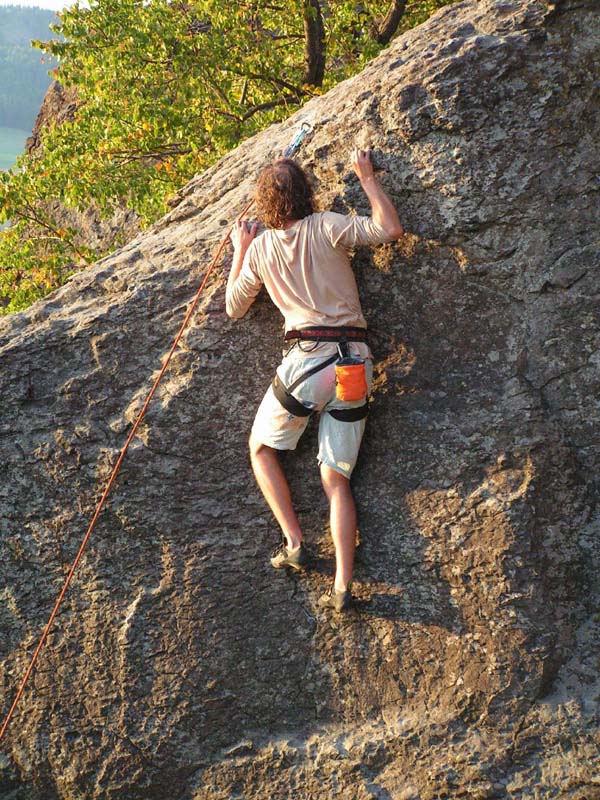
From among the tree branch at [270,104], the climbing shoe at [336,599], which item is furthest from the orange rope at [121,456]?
the tree branch at [270,104]

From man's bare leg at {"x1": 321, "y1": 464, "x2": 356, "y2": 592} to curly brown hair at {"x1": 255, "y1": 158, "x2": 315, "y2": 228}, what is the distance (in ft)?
4.76

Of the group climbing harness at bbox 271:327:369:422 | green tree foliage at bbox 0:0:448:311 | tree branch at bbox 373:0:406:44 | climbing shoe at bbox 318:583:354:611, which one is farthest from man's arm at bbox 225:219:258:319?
tree branch at bbox 373:0:406:44

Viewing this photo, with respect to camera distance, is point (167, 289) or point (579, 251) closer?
point (579, 251)

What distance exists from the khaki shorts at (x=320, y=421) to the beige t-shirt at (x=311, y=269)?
24 centimetres

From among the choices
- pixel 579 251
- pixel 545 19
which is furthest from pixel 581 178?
pixel 545 19

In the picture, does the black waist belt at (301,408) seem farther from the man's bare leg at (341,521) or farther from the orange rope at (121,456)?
the orange rope at (121,456)

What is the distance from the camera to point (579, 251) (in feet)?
16.7

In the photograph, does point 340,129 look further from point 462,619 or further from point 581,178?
point 462,619

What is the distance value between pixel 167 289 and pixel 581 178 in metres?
2.57

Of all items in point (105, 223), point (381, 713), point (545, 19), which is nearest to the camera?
point (545, 19)

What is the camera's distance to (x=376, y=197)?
4887 mm

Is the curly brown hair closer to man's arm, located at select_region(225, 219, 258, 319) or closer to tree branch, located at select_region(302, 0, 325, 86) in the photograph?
man's arm, located at select_region(225, 219, 258, 319)

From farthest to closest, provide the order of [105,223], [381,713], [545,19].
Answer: [105,223] → [381,713] → [545,19]

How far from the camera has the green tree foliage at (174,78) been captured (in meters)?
10.9
